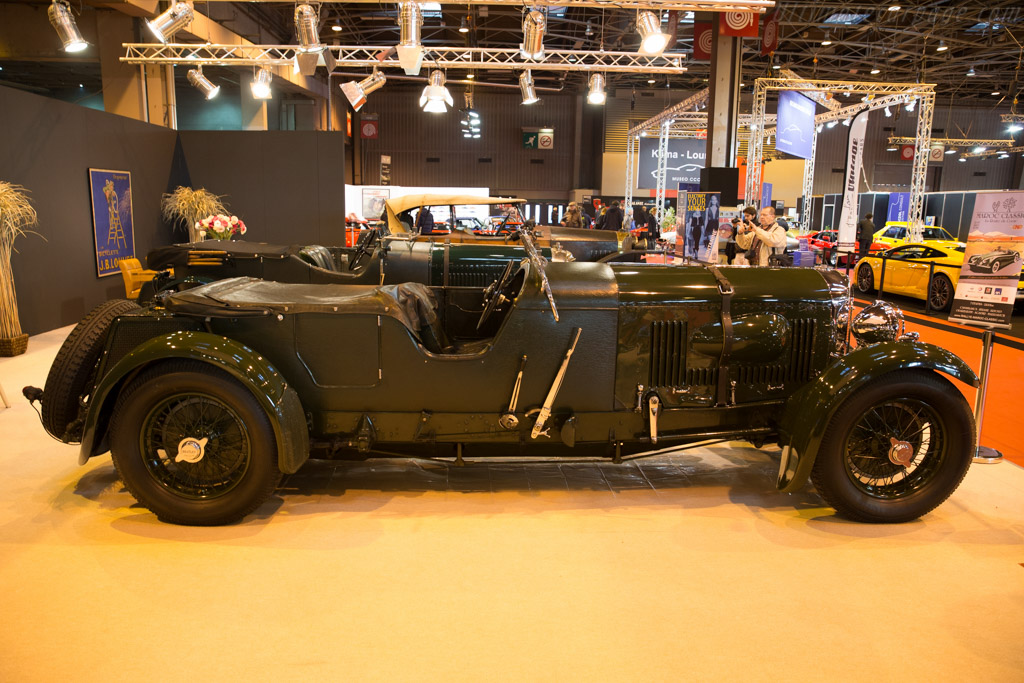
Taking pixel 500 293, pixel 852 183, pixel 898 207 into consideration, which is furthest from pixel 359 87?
pixel 898 207

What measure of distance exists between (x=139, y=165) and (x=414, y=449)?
10416mm

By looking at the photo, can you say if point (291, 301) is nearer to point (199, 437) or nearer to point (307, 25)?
point (199, 437)

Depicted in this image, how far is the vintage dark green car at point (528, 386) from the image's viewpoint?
3.16 metres

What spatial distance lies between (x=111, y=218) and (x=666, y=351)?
391 inches

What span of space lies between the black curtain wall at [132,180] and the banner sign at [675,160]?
17986mm

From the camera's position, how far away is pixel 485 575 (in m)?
2.82

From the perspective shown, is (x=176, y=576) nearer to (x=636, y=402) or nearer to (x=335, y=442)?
(x=335, y=442)

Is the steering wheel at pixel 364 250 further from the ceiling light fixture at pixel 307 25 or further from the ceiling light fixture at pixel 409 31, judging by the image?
the ceiling light fixture at pixel 307 25

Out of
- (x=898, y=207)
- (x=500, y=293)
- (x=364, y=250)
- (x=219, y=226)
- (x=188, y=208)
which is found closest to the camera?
(x=500, y=293)

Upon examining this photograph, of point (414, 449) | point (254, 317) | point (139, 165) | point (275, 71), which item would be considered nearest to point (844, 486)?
point (414, 449)

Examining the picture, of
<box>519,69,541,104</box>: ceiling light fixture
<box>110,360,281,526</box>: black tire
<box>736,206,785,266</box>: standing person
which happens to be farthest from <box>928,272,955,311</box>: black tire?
<box>110,360,281,526</box>: black tire

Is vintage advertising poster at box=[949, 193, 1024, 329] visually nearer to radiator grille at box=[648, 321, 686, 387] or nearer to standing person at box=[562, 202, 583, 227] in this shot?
radiator grille at box=[648, 321, 686, 387]

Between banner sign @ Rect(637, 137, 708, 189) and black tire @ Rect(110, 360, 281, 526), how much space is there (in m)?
27.3

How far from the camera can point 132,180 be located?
1114 cm
